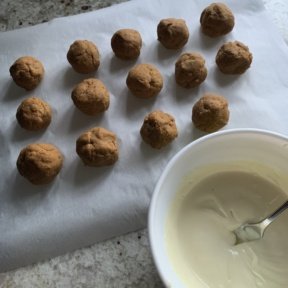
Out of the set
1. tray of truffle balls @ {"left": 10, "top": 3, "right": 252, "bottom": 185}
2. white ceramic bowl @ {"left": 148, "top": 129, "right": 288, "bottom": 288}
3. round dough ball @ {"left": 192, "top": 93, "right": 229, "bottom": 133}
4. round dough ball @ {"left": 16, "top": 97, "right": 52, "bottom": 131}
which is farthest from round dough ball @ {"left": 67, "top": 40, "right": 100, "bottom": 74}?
white ceramic bowl @ {"left": 148, "top": 129, "right": 288, "bottom": 288}

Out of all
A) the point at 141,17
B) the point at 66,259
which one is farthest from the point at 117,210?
the point at 141,17

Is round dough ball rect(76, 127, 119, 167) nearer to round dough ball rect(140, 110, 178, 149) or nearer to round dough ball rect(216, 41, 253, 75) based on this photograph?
round dough ball rect(140, 110, 178, 149)

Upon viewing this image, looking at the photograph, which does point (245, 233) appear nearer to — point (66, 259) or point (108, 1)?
point (66, 259)

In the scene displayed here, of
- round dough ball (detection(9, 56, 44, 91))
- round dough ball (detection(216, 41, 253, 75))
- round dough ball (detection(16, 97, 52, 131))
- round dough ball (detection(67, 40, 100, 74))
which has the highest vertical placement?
round dough ball (detection(216, 41, 253, 75))

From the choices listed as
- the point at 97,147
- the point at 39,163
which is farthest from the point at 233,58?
the point at 39,163

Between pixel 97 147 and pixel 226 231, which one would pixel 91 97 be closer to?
pixel 97 147

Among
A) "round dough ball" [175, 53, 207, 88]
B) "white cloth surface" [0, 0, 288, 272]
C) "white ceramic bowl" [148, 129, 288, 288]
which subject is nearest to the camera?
"white ceramic bowl" [148, 129, 288, 288]

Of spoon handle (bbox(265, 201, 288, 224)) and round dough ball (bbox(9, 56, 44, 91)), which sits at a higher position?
spoon handle (bbox(265, 201, 288, 224))

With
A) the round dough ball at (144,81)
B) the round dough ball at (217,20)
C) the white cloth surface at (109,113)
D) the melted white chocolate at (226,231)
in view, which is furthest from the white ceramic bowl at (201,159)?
the round dough ball at (217,20)

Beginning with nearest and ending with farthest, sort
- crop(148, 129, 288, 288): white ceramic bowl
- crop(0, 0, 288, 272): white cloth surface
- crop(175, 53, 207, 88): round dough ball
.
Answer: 1. crop(148, 129, 288, 288): white ceramic bowl
2. crop(0, 0, 288, 272): white cloth surface
3. crop(175, 53, 207, 88): round dough ball
